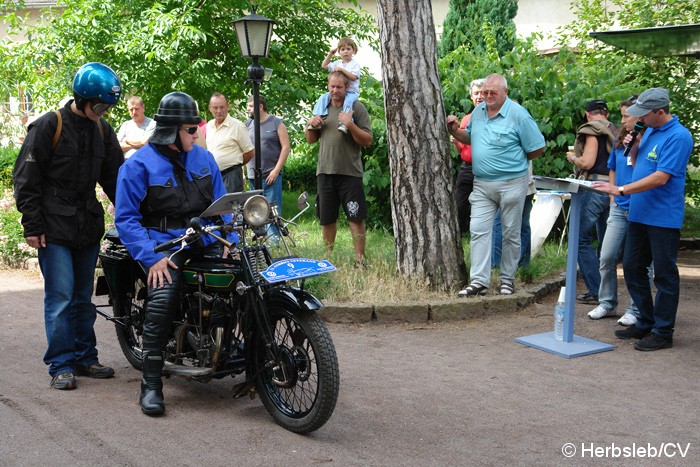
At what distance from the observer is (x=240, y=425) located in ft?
16.1

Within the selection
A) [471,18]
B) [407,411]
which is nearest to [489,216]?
[407,411]

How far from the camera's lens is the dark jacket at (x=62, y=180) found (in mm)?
5453

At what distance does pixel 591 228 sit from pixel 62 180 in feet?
16.0

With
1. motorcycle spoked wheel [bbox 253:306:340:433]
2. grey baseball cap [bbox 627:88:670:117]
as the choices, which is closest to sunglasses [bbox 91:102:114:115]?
motorcycle spoked wheel [bbox 253:306:340:433]

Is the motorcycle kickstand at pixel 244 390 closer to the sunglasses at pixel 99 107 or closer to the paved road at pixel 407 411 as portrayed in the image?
the paved road at pixel 407 411

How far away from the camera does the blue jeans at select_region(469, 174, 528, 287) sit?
7.75 m

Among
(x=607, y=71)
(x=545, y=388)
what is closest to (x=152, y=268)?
(x=545, y=388)

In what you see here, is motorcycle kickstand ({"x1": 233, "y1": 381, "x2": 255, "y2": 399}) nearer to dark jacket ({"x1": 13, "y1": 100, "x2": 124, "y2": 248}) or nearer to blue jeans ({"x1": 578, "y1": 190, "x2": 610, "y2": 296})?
dark jacket ({"x1": 13, "y1": 100, "x2": 124, "y2": 248})

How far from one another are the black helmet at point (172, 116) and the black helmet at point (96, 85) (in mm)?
508

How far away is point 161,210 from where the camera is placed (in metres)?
5.20

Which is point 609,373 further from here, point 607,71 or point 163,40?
point 163,40

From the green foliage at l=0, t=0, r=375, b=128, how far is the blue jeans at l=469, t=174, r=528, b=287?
23.0ft

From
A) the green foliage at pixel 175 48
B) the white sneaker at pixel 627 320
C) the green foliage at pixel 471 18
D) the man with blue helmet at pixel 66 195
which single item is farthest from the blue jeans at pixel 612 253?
the green foliage at pixel 471 18

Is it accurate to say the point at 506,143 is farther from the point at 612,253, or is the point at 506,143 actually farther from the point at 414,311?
the point at 414,311
